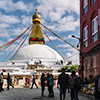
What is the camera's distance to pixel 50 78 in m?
13.9

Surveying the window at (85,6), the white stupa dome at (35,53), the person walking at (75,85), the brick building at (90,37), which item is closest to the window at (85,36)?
the brick building at (90,37)

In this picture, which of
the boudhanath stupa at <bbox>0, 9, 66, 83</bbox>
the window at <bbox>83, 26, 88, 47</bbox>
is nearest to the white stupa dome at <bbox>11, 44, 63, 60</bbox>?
the boudhanath stupa at <bbox>0, 9, 66, 83</bbox>

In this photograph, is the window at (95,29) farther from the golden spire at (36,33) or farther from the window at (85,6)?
the golden spire at (36,33)

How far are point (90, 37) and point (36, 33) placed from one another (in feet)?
202

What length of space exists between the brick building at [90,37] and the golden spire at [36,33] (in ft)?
188

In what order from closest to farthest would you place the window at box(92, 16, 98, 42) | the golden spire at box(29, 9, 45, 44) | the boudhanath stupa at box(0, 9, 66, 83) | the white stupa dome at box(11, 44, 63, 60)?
the window at box(92, 16, 98, 42) < the boudhanath stupa at box(0, 9, 66, 83) < the white stupa dome at box(11, 44, 63, 60) < the golden spire at box(29, 9, 45, 44)

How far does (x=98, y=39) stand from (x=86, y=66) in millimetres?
4029

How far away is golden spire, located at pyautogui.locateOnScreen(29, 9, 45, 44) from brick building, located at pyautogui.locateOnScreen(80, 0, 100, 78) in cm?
5721

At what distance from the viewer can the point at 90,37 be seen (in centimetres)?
1766

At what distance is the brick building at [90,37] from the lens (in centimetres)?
1558

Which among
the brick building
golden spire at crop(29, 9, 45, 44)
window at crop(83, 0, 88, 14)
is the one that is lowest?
the brick building

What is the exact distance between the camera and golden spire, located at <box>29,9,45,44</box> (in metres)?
77.9

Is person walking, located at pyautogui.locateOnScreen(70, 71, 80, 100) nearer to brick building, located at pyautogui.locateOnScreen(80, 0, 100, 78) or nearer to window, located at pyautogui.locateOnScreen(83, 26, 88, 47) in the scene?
brick building, located at pyautogui.locateOnScreen(80, 0, 100, 78)

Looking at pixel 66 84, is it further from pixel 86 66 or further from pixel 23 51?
pixel 23 51
